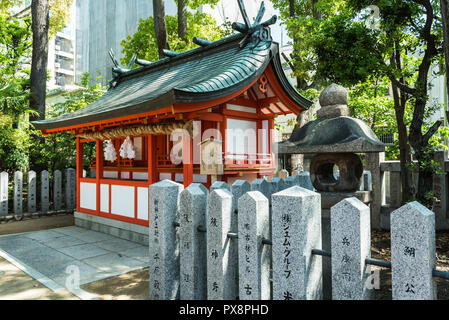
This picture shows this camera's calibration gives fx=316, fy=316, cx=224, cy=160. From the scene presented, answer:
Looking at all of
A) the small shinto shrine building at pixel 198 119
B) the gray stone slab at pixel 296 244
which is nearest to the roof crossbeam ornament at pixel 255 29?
the small shinto shrine building at pixel 198 119

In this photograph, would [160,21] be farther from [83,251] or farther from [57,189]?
[83,251]

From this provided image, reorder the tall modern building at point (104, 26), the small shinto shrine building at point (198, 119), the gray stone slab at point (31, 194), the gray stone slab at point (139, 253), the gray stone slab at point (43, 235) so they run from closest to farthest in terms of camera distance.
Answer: the gray stone slab at point (139, 253) < the small shinto shrine building at point (198, 119) < the gray stone slab at point (43, 235) < the gray stone slab at point (31, 194) < the tall modern building at point (104, 26)

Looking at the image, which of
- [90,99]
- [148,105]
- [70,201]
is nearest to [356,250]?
[148,105]

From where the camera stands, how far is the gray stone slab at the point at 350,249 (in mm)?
2682

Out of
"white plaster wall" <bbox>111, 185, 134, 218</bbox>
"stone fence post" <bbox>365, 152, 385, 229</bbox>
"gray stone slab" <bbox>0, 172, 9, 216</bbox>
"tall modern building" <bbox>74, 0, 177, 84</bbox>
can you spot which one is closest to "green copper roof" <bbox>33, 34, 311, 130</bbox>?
"white plaster wall" <bbox>111, 185, 134, 218</bbox>

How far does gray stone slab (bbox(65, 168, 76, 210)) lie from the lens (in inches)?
526

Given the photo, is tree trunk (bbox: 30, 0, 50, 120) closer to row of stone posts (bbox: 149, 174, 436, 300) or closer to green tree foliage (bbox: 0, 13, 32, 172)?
green tree foliage (bbox: 0, 13, 32, 172)

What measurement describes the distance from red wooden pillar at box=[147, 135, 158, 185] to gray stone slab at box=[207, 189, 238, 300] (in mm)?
4726

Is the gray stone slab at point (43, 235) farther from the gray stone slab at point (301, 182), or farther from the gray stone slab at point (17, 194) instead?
the gray stone slab at point (301, 182)

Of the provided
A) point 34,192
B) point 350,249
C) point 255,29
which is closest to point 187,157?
point 255,29

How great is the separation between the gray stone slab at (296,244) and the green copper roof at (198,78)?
12.1 feet

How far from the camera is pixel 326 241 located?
467 cm
